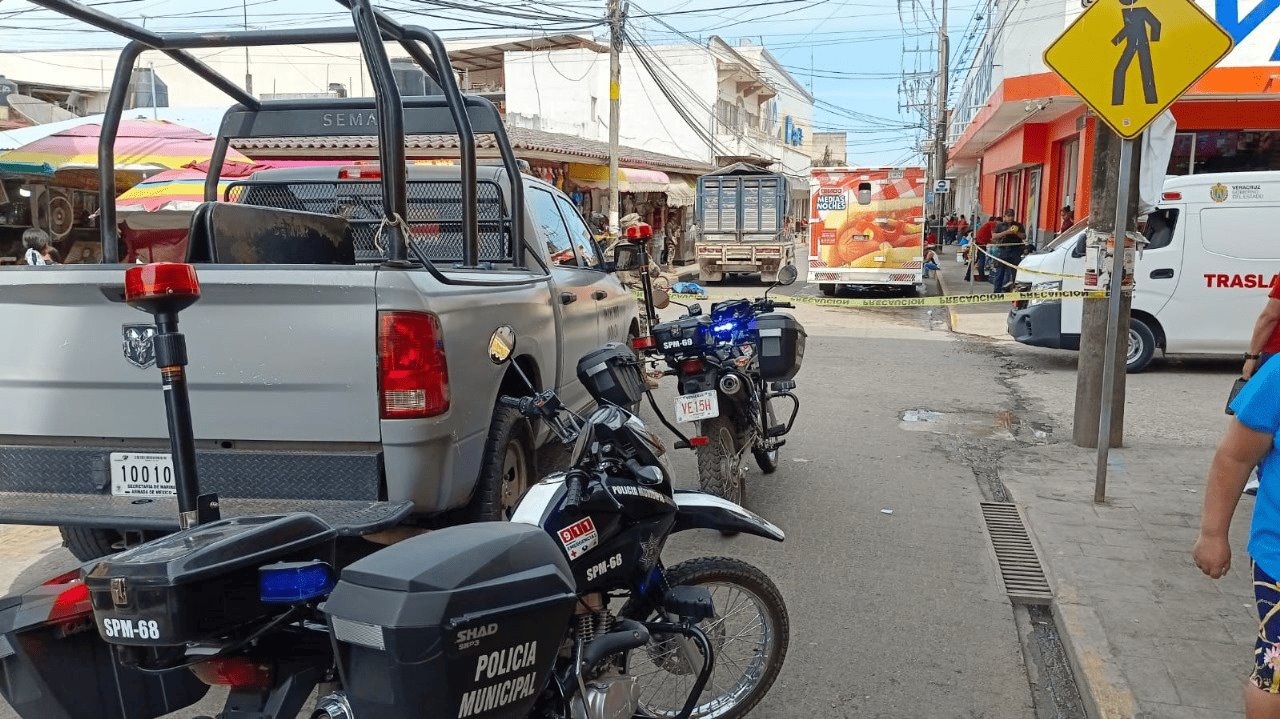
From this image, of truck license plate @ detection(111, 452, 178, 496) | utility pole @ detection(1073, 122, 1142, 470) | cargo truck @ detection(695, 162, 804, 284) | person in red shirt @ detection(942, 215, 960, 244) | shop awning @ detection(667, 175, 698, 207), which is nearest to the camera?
truck license plate @ detection(111, 452, 178, 496)

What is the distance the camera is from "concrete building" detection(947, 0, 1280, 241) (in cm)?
1530

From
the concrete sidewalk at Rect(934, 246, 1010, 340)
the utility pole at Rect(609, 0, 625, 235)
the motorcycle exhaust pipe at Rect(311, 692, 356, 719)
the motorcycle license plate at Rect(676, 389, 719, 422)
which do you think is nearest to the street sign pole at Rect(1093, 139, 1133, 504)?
the motorcycle license plate at Rect(676, 389, 719, 422)

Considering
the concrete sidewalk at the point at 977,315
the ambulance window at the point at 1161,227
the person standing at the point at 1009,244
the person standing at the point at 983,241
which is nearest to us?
the ambulance window at the point at 1161,227

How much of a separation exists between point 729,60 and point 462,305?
146 feet

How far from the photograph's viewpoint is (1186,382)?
34.6ft

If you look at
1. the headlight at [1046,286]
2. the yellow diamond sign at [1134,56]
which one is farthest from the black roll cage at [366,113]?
the headlight at [1046,286]

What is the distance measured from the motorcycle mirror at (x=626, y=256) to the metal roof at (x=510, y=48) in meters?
36.6

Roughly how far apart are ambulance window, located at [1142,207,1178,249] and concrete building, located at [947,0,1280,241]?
2.38 m

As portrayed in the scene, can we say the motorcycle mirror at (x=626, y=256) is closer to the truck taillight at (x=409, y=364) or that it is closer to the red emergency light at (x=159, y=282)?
the truck taillight at (x=409, y=364)

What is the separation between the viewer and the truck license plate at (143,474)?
3535 millimetres

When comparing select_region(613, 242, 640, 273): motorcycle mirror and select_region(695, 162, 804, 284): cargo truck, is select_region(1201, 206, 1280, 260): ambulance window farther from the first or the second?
select_region(695, 162, 804, 284): cargo truck

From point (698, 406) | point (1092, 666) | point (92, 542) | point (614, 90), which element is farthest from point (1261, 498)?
point (614, 90)

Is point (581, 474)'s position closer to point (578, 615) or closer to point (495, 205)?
point (578, 615)

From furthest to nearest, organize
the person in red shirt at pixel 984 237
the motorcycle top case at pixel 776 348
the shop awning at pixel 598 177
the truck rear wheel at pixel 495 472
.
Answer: the shop awning at pixel 598 177 → the person in red shirt at pixel 984 237 → the motorcycle top case at pixel 776 348 → the truck rear wheel at pixel 495 472
